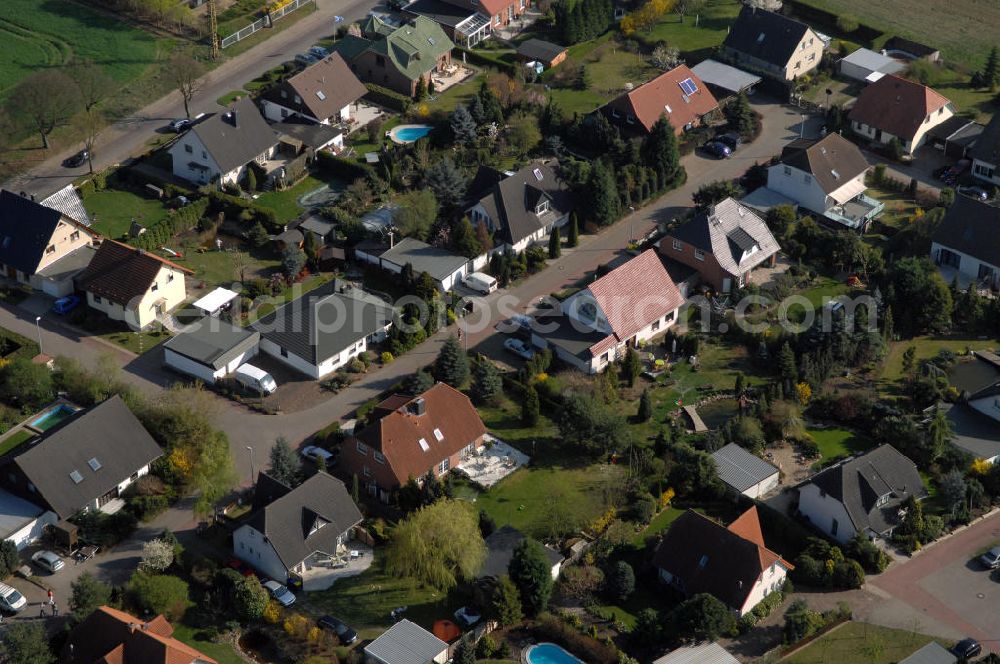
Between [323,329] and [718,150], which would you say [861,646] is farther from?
[718,150]

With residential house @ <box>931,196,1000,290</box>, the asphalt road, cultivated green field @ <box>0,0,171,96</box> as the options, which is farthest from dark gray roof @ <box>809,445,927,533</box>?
cultivated green field @ <box>0,0,171,96</box>

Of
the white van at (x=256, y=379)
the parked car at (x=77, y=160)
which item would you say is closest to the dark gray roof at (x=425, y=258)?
the white van at (x=256, y=379)

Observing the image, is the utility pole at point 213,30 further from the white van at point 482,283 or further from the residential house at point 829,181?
the residential house at point 829,181

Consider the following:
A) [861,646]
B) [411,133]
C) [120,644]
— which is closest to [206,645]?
[120,644]

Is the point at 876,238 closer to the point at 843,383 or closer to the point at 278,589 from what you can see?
the point at 843,383

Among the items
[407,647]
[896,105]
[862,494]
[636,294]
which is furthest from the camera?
Answer: [896,105]

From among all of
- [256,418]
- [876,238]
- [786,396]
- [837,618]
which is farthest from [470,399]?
[876,238]
